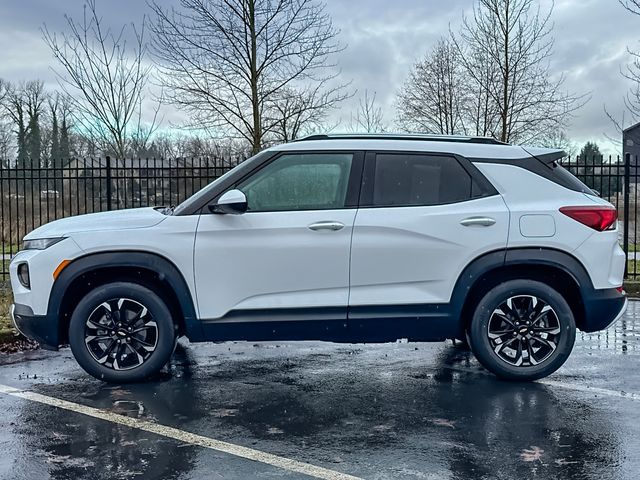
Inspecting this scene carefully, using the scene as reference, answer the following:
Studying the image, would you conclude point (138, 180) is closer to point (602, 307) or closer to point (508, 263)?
point (508, 263)

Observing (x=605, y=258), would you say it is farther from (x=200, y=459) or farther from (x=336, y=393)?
(x=200, y=459)

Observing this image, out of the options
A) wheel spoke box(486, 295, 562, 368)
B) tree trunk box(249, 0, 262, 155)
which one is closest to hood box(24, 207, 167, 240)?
wheel spoke box(486, 295, 562, 368)

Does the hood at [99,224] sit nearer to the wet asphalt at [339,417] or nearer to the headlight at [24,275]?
the headlight at [24,275]

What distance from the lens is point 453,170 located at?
5.27 metres

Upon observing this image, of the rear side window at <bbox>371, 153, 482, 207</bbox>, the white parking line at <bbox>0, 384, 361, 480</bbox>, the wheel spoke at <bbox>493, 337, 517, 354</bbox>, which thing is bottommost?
the white parking line at <bbox>0, 384, 361, 480</bbox>

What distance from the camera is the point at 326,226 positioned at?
5016mm

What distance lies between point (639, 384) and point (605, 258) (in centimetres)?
105

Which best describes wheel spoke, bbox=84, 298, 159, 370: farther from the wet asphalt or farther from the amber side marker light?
the amber side marker light

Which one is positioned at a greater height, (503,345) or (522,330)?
(522,330)

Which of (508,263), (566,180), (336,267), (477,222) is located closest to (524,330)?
(508,263)

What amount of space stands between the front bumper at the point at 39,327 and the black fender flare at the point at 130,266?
3.5 inches

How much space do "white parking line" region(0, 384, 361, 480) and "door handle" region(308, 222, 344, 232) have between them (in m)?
1.77

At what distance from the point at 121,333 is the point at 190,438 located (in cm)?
142

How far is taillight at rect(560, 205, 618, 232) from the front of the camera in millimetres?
5098
